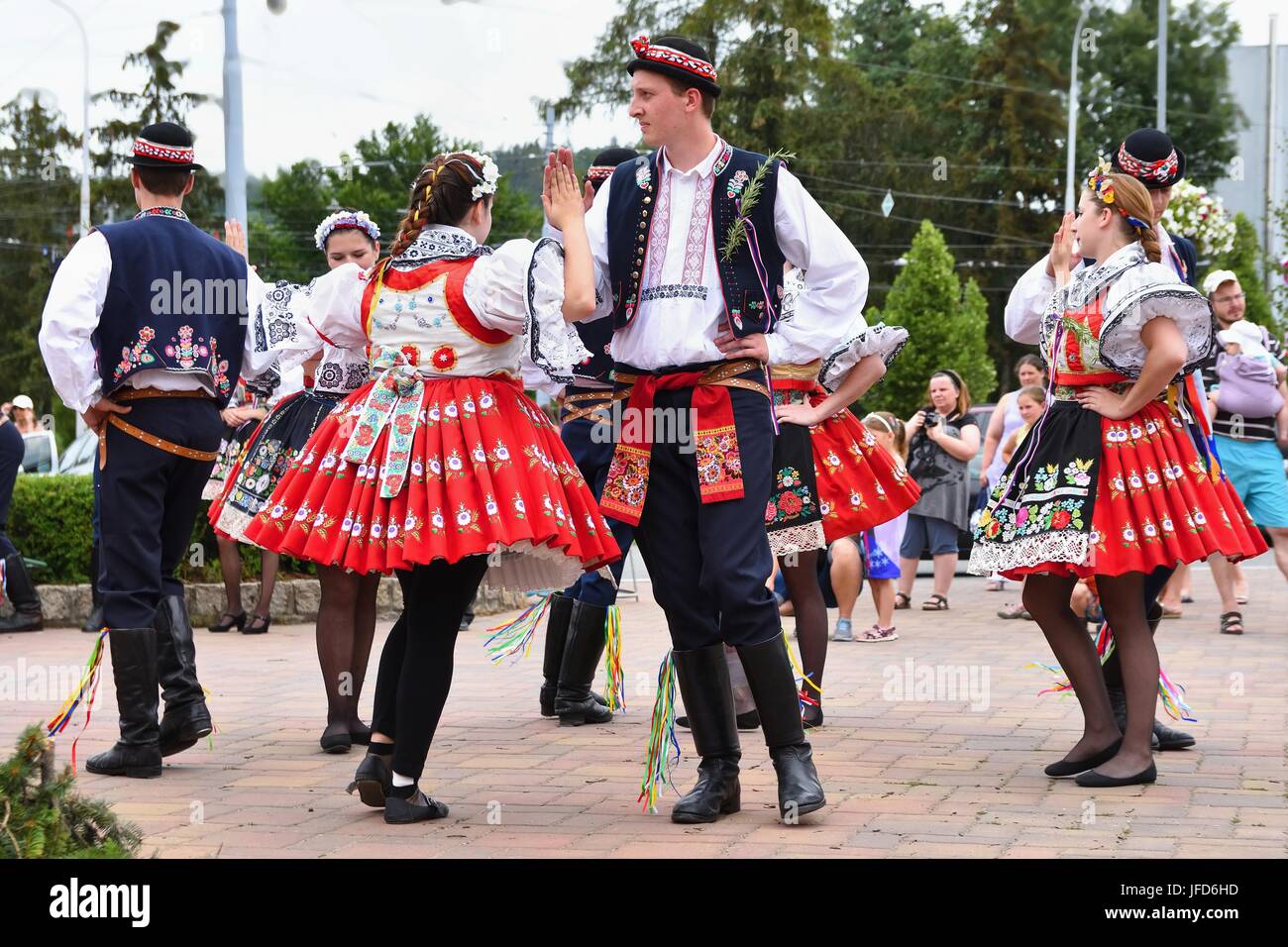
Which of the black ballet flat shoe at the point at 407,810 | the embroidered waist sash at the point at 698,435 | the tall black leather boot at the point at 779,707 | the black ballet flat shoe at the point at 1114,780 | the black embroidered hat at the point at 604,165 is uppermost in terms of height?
the black embroidered hat at the point at 604,165

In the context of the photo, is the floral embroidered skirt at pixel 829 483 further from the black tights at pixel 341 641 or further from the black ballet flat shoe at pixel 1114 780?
the black tights at pixel 341 641

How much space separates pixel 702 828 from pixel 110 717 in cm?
324

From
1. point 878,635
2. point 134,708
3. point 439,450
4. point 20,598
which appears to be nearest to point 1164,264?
point 439,450

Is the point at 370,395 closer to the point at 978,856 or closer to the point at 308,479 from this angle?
the point at 308,479

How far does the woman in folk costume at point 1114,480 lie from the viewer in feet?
16.9

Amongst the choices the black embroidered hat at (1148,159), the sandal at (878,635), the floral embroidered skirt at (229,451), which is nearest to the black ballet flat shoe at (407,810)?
the black embroidered hat at (1148,159)

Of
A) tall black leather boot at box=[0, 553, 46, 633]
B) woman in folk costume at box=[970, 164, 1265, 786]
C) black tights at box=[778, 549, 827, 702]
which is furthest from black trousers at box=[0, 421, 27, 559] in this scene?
woman in folk costume at box=[970, 164, 1265, 786]

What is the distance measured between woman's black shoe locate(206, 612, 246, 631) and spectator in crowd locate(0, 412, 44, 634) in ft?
3.97

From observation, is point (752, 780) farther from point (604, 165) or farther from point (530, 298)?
point (604, 165)

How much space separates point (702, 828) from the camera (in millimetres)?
4605

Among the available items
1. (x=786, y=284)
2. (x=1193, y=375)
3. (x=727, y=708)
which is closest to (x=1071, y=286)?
(x=1193, y=375)

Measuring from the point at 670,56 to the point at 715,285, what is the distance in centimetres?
69

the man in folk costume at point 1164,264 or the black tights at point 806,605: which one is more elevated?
the man in folk costume at point 1164,264

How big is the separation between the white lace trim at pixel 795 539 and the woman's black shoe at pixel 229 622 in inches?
215
